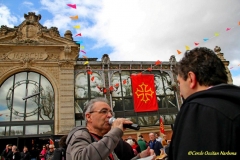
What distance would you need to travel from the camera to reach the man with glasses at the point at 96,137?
1.81 m

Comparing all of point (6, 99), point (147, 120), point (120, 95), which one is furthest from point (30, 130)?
point (147, 120)

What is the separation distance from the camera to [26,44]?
15.3 metres

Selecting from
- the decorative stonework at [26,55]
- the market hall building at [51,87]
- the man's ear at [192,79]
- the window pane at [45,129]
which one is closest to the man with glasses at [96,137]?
the man's ear at [192,79]

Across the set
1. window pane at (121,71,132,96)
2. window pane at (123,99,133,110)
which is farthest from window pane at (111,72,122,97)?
window pane at (123,99,133,110)

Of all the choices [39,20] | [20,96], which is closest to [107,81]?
[20,96]

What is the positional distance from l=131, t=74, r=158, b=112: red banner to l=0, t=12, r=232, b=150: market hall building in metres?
0.40

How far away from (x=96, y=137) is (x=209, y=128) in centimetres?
145

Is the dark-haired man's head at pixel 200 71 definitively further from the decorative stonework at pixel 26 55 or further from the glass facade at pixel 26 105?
the decorative stonework at pixel 26 55

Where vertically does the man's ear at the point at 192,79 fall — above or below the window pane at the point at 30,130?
above

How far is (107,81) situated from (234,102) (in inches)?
593

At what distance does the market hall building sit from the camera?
1411cm

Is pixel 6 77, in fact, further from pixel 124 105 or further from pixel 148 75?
pixel 148 75

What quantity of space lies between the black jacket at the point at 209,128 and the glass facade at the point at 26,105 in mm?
14262

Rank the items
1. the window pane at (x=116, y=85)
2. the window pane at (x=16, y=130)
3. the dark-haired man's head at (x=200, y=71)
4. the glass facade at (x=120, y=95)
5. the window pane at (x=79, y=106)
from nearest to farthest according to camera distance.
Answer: the dark-haired man's head at (x=200, y=71) < the window pane at (x=16, y=130) < the window pane at (x=79, y=106) < the glass facade at (x=120, y=95) < the window pane at (x=116, y=85)
